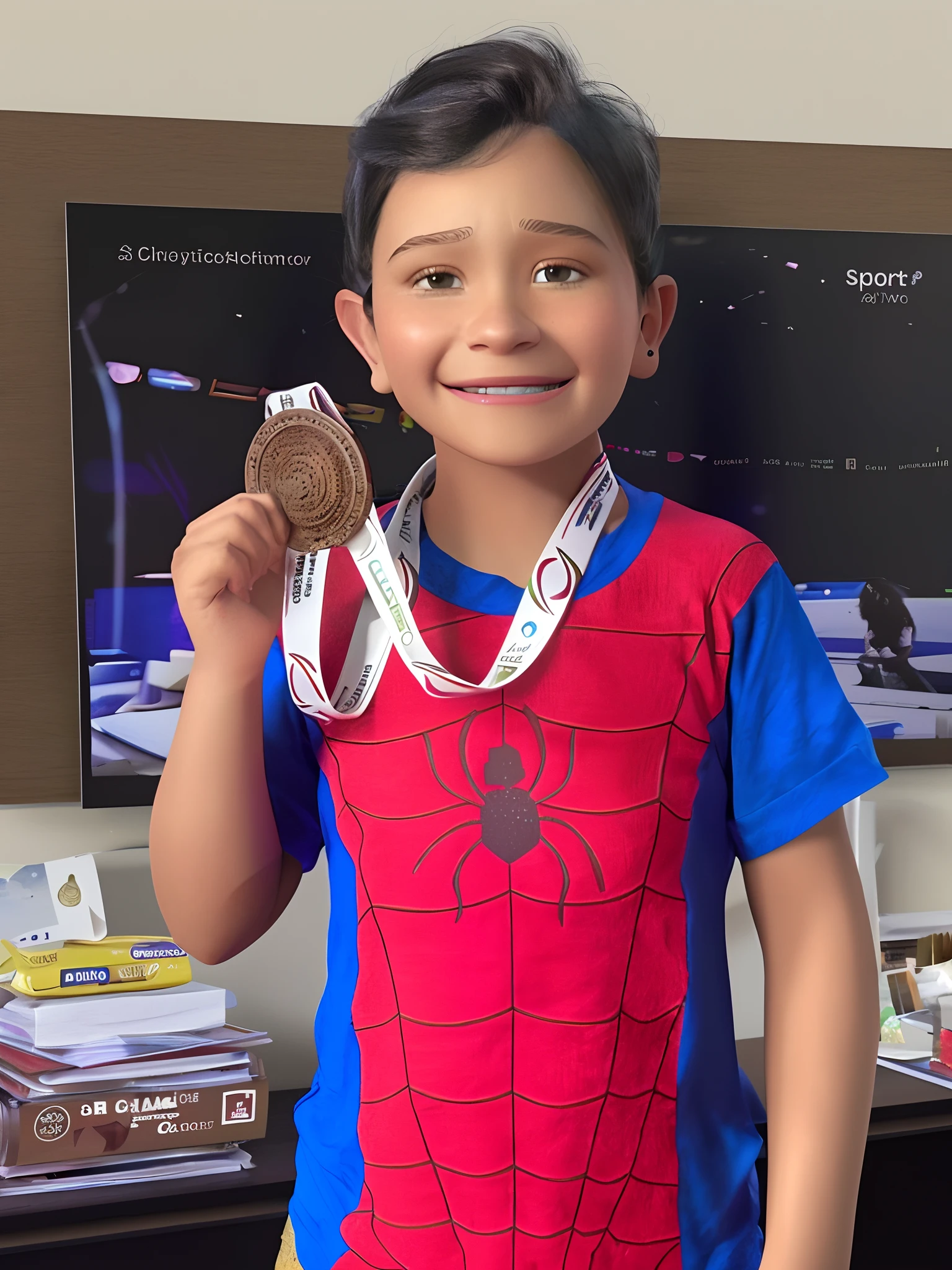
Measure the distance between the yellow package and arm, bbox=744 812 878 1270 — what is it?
0.97 m

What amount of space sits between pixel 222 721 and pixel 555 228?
1.24 ft

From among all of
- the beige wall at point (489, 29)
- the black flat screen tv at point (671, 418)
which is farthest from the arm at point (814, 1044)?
the beige wall at point (489, 29)

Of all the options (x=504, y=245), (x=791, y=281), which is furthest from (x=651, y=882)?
(x=791, y=281)

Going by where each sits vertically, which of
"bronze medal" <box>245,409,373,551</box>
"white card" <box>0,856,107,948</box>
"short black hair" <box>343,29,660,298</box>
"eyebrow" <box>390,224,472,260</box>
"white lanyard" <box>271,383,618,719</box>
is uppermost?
"short black hair" <box>343,29,660,298</box>

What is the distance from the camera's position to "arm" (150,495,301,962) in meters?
0.73

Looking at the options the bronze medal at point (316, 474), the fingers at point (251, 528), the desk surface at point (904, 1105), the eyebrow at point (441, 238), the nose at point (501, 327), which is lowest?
the desk surface at point (904, 1105)

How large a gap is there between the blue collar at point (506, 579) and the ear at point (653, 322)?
10 cm

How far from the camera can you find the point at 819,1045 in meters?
0.70

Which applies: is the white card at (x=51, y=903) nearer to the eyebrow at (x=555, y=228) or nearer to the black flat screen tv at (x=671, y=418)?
the black flat screen tv at (x=671, y=418)

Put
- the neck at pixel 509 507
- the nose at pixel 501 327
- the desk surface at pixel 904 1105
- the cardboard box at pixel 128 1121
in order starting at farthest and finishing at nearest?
the desk surface at pixel 904 1105
the cardboard box at pixel 128 1121
the neck at pixel 509 507
the nose at pixel 501 327

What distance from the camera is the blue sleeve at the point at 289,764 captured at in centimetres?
79

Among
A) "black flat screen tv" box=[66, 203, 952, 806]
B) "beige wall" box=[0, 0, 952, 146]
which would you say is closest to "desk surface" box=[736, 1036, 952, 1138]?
"black flat screen tv" box=[66, 203, 952, 806]

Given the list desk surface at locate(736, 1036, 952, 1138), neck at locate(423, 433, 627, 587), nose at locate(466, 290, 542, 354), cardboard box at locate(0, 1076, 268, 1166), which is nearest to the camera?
nose at locate(466, 290, 542, 354)

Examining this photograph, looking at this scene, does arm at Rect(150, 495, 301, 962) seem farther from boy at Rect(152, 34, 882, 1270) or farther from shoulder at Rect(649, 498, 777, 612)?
shoulder at Rect(649, 498, 777, 612)
